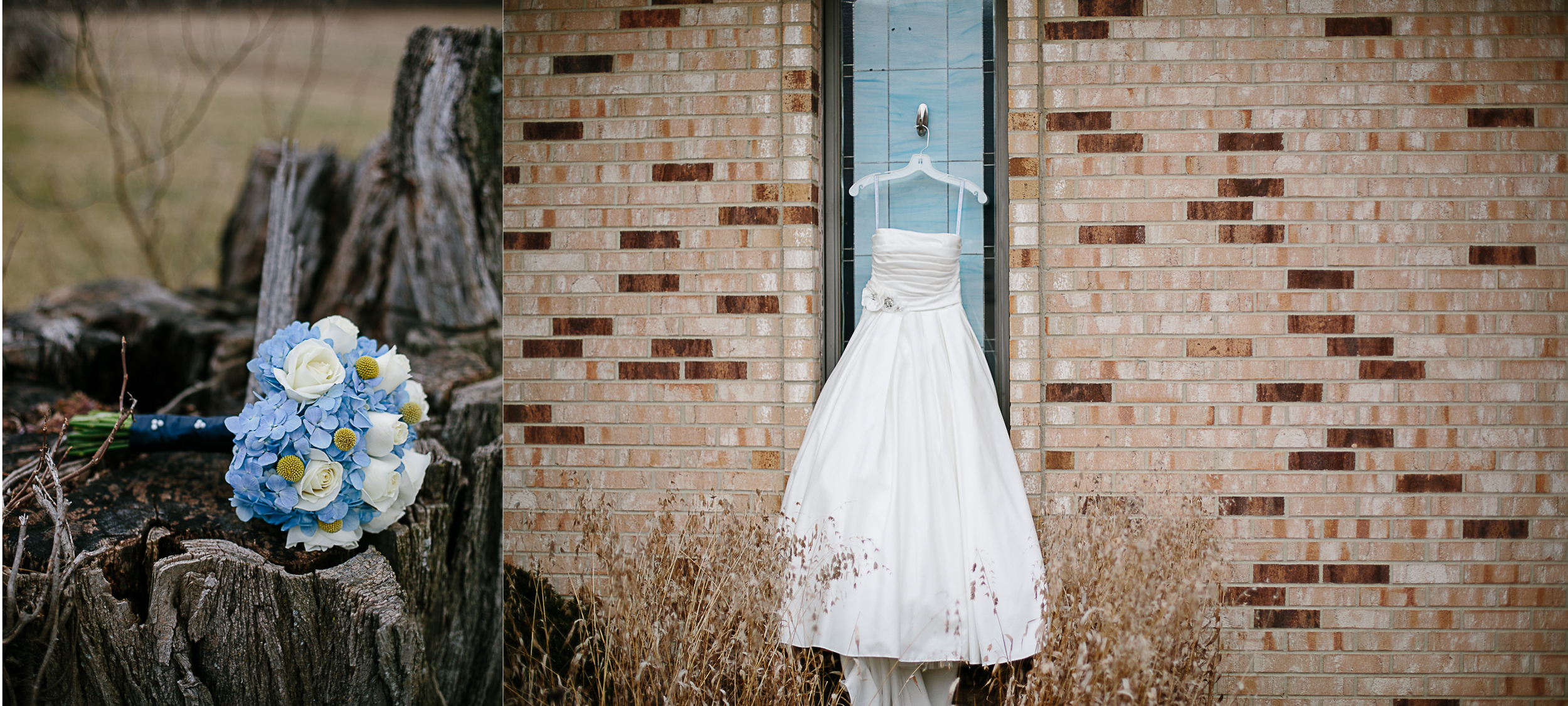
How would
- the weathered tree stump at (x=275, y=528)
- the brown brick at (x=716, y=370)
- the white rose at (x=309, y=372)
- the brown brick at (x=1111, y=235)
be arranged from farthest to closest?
the brown brick at (x=716, y=370)
the brown brick at (x=1111, y=235)
the white rose at (x=309, y=372)
the weathered tree stump at (x=275, y=528)

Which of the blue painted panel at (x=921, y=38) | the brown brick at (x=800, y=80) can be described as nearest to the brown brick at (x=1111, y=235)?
the blue painted panel at (x=921, y=38)

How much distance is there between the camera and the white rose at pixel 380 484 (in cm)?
185

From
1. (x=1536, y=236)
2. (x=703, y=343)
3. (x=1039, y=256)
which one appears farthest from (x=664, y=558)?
(x=1536, y=236)

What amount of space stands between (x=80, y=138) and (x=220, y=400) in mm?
839

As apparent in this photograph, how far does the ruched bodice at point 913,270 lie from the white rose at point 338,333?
1408 millimetres

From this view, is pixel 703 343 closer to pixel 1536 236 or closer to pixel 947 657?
pixel 947 657

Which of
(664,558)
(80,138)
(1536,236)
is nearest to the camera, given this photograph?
(80,138)

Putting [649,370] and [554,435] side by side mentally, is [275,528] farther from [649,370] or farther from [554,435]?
[649,370]

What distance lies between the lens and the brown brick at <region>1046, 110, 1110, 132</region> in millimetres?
2623

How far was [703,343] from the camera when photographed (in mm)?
2736

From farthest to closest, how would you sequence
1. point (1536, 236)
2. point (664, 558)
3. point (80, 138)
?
point (1536, 236), point (664, 558), point (80, 138)

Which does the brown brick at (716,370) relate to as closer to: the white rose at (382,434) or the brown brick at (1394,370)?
the white rose at (382,434)

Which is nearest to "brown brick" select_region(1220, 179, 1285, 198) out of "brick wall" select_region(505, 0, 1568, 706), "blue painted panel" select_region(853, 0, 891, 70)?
"brick wall" select_region(505, 0, 1568, 706)

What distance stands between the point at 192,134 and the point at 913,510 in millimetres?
2315
